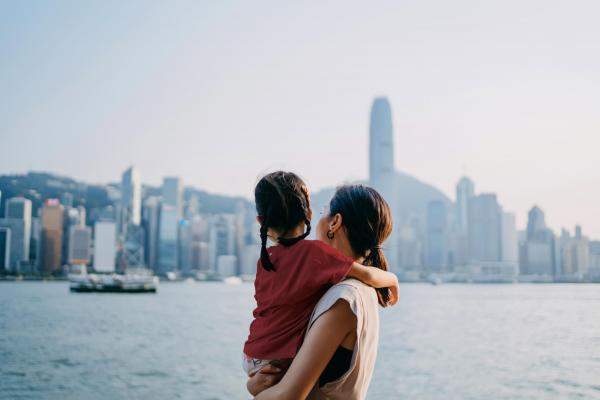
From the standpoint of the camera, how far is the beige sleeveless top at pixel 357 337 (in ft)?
5.17

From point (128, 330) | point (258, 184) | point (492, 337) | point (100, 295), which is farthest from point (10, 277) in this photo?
point (258, 184)

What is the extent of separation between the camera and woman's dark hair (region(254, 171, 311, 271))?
176 cm

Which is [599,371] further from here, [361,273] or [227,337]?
[361,273]

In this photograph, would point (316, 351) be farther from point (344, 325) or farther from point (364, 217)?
point (364, 217)

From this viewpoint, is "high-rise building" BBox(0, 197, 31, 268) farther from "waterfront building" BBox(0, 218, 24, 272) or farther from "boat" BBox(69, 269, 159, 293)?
"boat" BBox(69, 269, 159, 293)

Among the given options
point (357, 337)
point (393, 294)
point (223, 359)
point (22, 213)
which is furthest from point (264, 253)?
point (22, 213)

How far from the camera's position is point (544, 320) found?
51.3 m

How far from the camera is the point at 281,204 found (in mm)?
1768

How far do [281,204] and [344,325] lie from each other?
39 centimetres

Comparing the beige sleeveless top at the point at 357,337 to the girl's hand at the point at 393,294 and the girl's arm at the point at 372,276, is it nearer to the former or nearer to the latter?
the girl's arm at the point at 372,276

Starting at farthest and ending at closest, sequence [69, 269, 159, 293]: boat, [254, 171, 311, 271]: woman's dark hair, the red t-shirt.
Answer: [69, 269, 159, 293]: boat < [254, 171, 311, 271]: woman's dark hair < the red t-shirt

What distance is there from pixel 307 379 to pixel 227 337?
33.9 meters

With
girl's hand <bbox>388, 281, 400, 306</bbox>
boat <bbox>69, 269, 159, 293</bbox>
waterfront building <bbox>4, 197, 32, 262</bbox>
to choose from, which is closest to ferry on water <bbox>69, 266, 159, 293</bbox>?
boat <bbox>69, 269, 159, 293</bbox>

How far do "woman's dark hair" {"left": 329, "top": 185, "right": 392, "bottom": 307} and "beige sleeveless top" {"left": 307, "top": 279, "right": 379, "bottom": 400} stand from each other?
0.66ft
